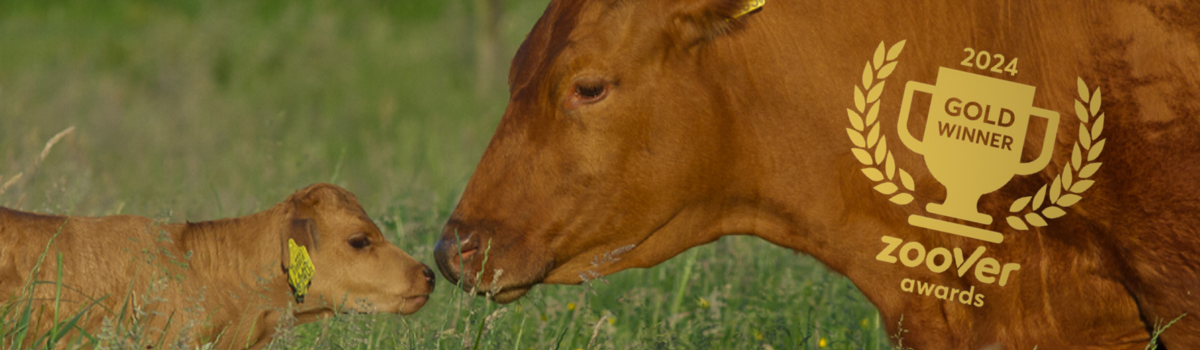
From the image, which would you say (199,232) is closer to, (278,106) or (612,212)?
(612,212)

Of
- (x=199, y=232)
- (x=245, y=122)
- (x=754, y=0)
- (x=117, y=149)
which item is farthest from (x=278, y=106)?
(x=754, y=0)

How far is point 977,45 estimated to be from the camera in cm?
272

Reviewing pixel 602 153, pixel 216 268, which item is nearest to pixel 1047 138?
pixel 602 153

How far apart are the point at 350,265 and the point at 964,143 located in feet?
5.35

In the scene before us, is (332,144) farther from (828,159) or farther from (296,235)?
(828,159)

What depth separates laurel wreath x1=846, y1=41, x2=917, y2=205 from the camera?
2.73 metres

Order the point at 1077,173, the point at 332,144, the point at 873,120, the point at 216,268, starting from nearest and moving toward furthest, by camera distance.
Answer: the point at 1077,173 → the point at 873,120 → the point at 216,268 → the point at 332,144

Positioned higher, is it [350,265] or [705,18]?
[705,18]

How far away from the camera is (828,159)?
9.17 feet

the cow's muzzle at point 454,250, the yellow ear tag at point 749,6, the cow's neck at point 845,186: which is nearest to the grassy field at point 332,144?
the cow's muzzle at point 454,250

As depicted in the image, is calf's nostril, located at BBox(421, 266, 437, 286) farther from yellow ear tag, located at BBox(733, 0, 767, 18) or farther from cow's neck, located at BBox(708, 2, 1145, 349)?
yellow ear tag, located at BBox(733, 0, 767, 18)

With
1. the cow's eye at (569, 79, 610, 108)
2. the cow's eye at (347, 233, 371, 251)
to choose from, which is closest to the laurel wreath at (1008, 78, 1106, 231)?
the cow's eye at (569, 79, 610, 108)

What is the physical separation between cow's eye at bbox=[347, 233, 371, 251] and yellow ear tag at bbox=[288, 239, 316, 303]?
172 millimetres

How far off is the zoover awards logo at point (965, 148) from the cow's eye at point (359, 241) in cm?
134
